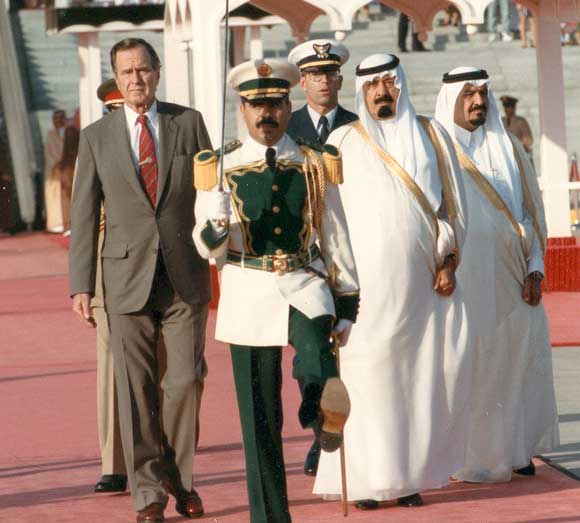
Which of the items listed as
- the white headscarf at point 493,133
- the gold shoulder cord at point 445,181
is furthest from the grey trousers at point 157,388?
the white headscarf at point 493,133

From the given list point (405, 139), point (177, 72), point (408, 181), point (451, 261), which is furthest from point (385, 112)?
point (177, 72)

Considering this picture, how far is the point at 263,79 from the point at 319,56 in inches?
84.1

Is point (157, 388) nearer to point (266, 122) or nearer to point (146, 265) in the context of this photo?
point (146, 265)

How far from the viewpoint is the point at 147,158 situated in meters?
7.43

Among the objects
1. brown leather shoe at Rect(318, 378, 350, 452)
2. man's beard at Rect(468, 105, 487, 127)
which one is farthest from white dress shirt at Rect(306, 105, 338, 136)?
brown leather shoe at Rect(318, 378, 350, 452)

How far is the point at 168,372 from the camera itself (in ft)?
24.1

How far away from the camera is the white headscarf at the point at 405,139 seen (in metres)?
7.80

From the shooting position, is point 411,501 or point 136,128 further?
point 411,501

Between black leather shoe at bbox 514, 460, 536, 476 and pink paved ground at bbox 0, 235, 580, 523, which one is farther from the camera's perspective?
black leather shoe at bbox 514, 460, 536, 476

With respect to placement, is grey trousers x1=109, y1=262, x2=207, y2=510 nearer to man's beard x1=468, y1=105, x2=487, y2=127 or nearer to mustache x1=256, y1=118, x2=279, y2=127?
mustache x1=256, y1=118, x2=279, y2=127

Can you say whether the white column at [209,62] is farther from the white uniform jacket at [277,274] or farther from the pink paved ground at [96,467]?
the white uniform jacket at [277,274]

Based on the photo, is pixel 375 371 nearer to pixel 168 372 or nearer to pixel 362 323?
pixel 362 323

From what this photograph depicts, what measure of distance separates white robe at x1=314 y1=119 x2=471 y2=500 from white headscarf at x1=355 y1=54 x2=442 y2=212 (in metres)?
0.08

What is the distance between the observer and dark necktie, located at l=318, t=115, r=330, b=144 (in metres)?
8.55
